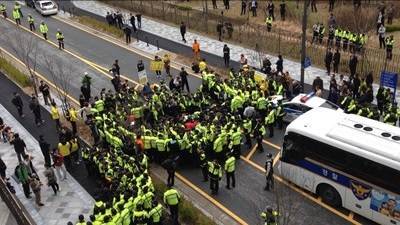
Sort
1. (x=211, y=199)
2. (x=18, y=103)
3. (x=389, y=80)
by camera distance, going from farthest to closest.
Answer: (x=18, y=103) < (x=389, y=80) < (x=211, y=199)

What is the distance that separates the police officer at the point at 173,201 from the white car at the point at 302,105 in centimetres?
853

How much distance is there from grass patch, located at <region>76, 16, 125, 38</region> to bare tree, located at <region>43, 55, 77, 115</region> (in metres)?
5.95

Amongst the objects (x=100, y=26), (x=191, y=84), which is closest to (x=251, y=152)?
(x=191, y=84)

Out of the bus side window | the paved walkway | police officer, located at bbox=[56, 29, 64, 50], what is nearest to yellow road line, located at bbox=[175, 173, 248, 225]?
the bus side window

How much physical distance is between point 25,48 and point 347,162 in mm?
27751

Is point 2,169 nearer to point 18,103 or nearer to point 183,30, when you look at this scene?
point 18,103

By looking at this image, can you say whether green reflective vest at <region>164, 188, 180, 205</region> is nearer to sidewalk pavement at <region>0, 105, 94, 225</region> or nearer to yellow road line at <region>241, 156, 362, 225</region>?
sidewalk pavement at <region>0, 105, 94, 225</region>

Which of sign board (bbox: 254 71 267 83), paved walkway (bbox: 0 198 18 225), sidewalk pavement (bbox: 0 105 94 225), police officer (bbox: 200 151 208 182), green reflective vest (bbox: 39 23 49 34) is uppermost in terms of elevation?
green reflective vest (bbox: 39 23 49 34)

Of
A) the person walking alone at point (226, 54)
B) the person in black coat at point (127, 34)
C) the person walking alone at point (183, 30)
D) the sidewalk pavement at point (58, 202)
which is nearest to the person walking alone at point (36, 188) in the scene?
the sidewalk pavement at point (58, 202)

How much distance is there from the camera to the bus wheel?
17.7 m

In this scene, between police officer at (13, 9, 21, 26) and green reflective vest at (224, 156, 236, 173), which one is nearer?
green reflective vest at (224, 156, 236, 173)

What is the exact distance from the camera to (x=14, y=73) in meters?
32.1

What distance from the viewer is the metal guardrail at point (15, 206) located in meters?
17.5

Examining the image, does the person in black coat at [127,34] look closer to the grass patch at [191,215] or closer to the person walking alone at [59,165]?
the person walking alone at [59,165]
